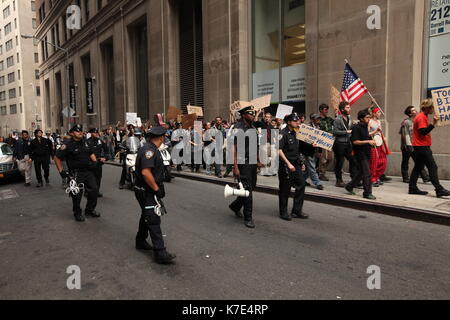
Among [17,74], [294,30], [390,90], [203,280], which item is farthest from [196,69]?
[17,74]

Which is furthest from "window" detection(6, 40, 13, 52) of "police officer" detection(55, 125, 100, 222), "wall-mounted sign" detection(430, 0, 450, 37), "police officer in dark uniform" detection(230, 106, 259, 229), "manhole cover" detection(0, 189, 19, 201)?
"police officer in dark uniform" detection(230, 106, 259, 229)

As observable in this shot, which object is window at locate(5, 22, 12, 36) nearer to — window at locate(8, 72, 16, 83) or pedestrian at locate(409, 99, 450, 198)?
window at locate(8, 72, 16, 83)

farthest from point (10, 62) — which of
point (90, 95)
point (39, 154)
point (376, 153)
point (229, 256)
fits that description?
point (229, 256)

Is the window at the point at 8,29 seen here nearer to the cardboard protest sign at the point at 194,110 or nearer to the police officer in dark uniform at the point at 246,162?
the cardboard protest sign at the point at 194,110

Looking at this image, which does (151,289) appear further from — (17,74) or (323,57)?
(17,74)

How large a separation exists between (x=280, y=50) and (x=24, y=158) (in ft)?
34.3

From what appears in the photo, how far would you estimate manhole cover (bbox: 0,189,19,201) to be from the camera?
9.29m

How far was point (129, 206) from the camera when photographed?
7434mm

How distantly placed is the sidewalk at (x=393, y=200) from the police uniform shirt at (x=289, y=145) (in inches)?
63.4

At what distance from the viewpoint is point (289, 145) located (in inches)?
236

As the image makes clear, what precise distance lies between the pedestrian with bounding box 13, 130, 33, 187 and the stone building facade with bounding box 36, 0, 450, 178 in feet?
26.9

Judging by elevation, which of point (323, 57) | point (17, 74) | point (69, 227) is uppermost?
point (17, 74)

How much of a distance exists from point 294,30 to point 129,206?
31.7ft

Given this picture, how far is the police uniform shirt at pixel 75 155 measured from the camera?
6.51 m
